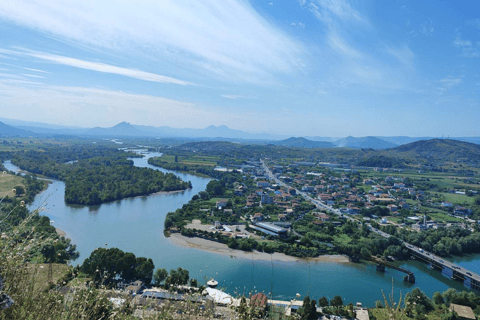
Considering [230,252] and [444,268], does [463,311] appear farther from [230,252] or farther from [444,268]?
[230,252]

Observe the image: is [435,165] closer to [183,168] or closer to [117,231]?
[183,168]

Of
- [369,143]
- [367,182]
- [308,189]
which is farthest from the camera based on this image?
[369,143]

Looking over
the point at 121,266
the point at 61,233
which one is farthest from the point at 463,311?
the point at 61,233

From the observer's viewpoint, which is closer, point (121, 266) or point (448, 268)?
point (121, 266)

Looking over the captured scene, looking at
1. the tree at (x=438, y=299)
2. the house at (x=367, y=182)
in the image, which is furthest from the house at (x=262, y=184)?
the tree at (x=438, y=299)

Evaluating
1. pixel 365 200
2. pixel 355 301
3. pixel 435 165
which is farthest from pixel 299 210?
pixel 435 165

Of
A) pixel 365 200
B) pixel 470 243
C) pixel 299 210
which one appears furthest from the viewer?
pixel 365 200

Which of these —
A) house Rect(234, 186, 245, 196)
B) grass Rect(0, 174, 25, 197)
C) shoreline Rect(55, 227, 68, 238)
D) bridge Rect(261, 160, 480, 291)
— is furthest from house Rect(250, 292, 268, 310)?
house Rect(234, 186, 245, 196)
